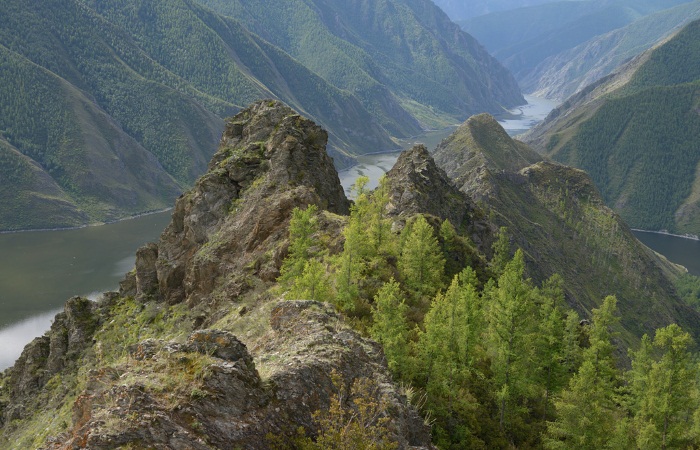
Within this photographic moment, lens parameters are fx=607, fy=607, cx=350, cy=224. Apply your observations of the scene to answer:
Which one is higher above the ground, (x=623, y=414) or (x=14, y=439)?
(x=14, y=439)

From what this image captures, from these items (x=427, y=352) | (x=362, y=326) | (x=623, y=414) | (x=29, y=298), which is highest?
(x=29, y=298)

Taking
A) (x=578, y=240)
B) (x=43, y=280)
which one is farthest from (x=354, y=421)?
(x=43, y=280)

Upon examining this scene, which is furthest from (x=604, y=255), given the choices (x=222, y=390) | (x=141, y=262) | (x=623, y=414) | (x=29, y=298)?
(x=222, y=390)

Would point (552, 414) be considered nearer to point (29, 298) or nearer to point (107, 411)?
point (107, 411)

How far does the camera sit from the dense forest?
109ft

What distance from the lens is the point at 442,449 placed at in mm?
29344

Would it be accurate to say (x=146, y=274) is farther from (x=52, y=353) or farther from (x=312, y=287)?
(x=312, y=287)

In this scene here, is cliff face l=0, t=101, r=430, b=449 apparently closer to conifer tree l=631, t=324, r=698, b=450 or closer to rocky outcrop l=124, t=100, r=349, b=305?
rocky outcrop l=124, t=100, r=349, b=305

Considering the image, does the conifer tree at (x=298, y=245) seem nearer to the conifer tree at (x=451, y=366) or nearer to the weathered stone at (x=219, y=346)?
the conifer tree at (x=451, y=366)

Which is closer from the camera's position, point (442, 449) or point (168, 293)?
point (442, 449)

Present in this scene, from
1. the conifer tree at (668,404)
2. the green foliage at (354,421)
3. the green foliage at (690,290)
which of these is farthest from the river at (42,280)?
the green foliage at (690,290)

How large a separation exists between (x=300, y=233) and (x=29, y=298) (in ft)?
419

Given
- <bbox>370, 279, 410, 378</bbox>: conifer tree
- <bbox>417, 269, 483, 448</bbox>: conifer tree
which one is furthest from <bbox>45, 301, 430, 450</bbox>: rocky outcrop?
<bbox>417, 269, 483, 448</bbox>: conifer tree

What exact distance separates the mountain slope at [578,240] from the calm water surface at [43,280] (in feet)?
331
